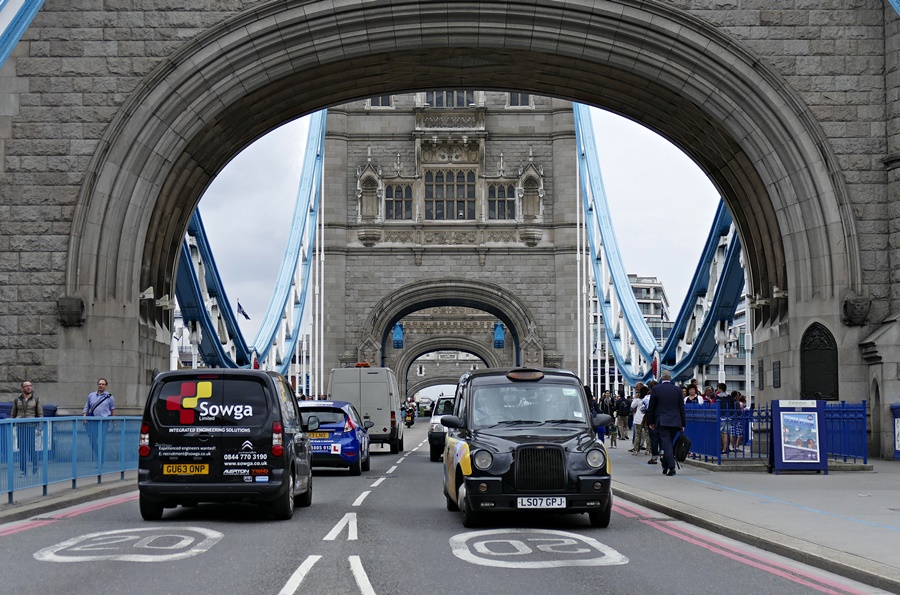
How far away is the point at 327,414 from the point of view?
19641 mm

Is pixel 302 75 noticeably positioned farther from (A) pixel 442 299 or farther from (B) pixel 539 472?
(A) pixel 442 299

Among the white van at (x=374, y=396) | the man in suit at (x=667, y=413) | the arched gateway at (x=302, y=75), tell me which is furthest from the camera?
the white van at (x=374, y=396)

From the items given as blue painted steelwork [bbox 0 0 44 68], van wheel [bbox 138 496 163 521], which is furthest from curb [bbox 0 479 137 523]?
blue painted steelwork [bbox 0 0 44 68]

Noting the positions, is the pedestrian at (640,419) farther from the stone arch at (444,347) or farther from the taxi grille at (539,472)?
the stone arch at (444,347)

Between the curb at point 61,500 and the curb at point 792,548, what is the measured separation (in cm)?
658

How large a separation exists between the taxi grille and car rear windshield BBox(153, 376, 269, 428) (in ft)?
9.06

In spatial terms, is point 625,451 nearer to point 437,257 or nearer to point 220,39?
point 220,39

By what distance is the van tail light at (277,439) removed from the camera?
11.4m

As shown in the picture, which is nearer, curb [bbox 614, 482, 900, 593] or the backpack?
curb [bbox 614, 482, 900, 593]

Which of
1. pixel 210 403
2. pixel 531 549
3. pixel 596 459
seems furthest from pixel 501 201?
pixel 531 549

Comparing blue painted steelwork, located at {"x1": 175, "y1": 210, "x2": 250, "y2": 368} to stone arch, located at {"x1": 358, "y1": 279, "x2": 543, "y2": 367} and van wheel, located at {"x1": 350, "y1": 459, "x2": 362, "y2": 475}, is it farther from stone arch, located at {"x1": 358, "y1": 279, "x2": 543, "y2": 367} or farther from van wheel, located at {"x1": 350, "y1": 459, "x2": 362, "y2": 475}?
stone arch, located at {"x1": 358, "y1": 279, "x2": 543, "y2": 367}

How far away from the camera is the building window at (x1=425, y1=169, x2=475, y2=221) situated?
5503 centimetres

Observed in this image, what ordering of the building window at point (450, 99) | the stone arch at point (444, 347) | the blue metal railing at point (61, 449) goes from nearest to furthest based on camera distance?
the blue metal railing at point (61, 449) < the building window at point (450, 99) < the stone arch at point (444, 347)

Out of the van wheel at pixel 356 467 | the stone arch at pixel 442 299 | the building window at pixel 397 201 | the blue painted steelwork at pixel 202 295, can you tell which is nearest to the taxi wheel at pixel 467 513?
the van wheel at pixel 356 467
